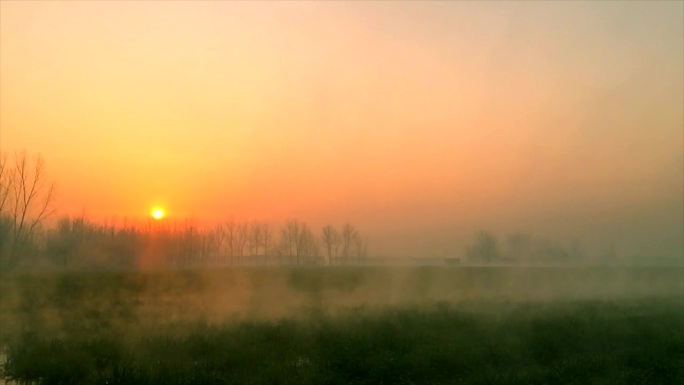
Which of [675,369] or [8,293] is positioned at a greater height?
[8,293]

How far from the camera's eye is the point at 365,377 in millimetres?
16406

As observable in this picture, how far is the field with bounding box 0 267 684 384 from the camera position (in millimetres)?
16500

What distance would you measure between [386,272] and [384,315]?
24801 millimetres

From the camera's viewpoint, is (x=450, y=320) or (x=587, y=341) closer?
(x=587, y=341)

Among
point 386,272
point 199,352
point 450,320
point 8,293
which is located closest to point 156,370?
point 199,352

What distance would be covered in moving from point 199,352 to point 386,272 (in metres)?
35.5

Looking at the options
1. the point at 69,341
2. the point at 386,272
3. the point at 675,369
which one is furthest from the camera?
the point at 386,272

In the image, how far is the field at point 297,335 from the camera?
54.1ft

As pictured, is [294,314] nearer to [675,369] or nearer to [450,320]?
[450,320]

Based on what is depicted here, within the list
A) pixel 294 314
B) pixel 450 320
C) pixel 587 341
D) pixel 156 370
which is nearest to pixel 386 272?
pixel 294 314

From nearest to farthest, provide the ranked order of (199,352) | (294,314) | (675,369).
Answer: (675,369), (199,352), (294,314)

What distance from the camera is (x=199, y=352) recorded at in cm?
1898

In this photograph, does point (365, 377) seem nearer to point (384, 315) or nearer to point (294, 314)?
point (384, 315)

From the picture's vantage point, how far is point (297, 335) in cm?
2177
